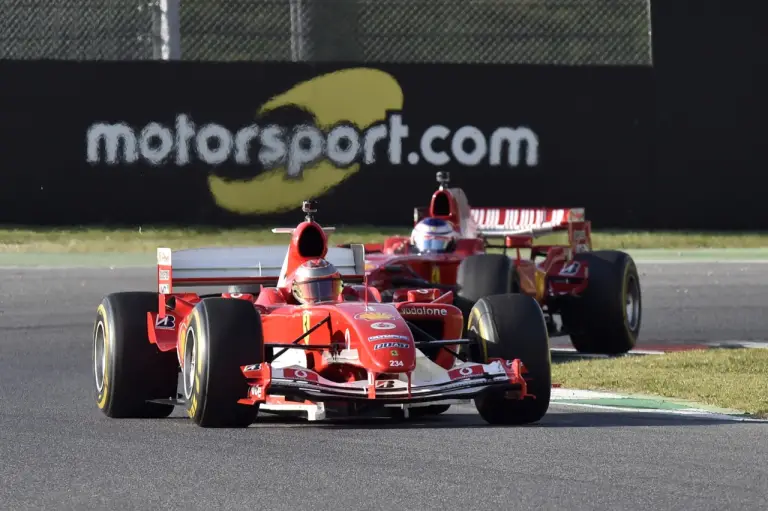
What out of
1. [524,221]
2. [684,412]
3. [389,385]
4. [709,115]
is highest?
[709,115]

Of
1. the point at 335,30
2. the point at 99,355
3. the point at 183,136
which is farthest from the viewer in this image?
the point at 335,30

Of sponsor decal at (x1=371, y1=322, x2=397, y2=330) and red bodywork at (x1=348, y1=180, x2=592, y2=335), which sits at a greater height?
red bodywork at (x1=348, y1=180, x2=592, y2=335)

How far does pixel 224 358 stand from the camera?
975 centimetres

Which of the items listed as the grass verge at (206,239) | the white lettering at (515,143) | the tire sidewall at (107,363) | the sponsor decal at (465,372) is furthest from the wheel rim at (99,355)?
the white lettering at (515,143)

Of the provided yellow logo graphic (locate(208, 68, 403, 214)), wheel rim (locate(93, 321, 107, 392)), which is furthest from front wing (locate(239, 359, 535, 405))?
yellow logo graphic (locate(208, 68, 403, 214))

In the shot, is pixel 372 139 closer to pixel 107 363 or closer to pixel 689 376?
pixel 689 376

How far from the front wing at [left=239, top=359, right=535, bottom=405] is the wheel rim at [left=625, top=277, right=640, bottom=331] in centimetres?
582

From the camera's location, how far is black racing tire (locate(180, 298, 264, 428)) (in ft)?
32.0

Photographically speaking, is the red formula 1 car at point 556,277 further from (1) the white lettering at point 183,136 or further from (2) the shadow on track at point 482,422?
(1) the white lettering at point 183,136

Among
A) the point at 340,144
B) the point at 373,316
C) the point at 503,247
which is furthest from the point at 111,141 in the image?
the point at 373,316

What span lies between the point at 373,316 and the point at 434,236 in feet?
18.7

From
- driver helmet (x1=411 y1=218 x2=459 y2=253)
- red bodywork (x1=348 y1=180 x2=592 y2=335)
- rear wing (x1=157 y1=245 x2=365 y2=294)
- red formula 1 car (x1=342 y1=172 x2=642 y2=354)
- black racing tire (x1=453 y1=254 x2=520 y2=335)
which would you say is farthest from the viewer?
driver helmet (x1=411 y1=218 x2=459 y2=253)

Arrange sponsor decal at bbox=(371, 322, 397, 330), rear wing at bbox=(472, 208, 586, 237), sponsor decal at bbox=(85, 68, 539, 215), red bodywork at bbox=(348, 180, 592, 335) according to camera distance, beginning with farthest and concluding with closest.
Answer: sponsor decal at bbox=(85, 68, 539, 215) → rear wing at bbox=(472, 208, 586, 237) → red bodywork at bbox=(348, 180, 592, 335) → sponsor decal at bbox=(371, 322, 397, 330)

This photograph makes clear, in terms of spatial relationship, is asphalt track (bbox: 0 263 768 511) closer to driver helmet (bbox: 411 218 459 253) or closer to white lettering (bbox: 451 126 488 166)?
driver helmet (bbox: 411 218 459 253)
